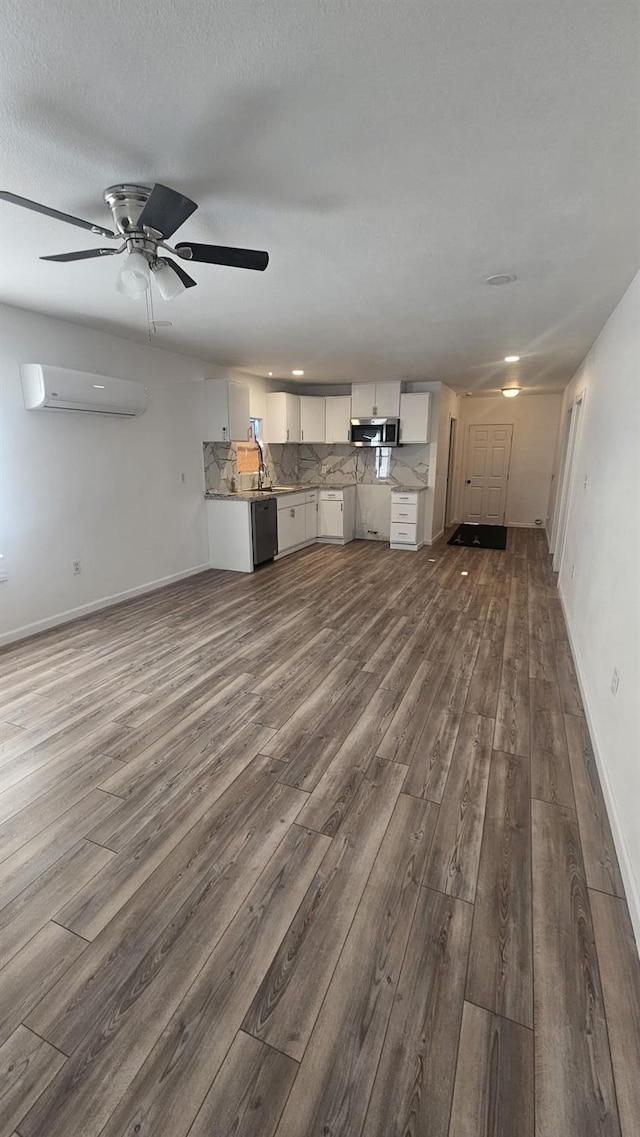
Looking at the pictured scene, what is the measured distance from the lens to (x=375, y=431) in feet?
23.0

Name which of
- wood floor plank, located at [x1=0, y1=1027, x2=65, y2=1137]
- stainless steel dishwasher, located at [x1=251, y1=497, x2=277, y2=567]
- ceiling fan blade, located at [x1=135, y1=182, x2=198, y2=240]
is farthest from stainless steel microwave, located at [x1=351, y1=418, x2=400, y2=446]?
wood floor plank, located at [x1=0, y1=1027, x2=65, y2=1137]

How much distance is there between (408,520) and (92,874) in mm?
5811

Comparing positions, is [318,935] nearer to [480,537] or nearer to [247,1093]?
[247,1093]

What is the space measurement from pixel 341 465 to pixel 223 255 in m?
6.06

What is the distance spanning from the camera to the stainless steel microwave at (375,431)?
22.6 ft

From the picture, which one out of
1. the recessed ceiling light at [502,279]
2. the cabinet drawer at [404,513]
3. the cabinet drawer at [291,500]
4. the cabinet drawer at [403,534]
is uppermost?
the recessed ceiling light at [502,279]

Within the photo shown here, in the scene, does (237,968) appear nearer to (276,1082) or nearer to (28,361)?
(276,1082)

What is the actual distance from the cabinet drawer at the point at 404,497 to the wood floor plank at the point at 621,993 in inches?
217

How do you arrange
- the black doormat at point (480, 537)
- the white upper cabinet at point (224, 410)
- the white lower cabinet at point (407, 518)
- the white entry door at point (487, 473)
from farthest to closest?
the white entry door at point (487, 473) → the black doormat at point (480, 537) → the white lower cabinet at point (407, 518) → the white upper cabinet at point (224, 410)

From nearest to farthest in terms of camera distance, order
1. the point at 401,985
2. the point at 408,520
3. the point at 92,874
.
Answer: the point at 401,985 → the point at 92,874 → the point at 408,520

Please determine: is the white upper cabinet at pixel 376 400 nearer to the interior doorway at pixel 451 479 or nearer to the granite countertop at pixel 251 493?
the granite countertop at pixel 251 493

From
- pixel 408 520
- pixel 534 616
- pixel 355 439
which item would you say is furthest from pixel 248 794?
pixel 355 439

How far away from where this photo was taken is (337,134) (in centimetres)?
152

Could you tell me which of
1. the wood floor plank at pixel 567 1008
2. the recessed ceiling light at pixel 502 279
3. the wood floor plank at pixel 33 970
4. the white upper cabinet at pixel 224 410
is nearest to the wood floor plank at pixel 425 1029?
the wood floor plank at pixel 567 1008
